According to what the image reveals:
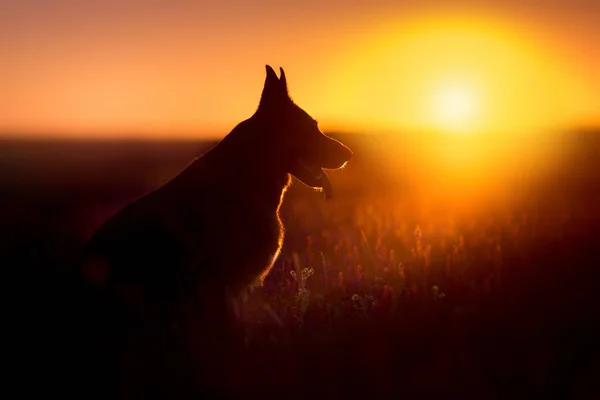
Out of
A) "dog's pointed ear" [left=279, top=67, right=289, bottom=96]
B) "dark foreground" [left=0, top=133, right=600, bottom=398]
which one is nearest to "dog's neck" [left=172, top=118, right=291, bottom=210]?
"dog's pointed ear" [left=279, top=67, right=289, bottom=96]

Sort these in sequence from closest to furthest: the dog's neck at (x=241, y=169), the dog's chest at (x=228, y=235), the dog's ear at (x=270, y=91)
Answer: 1. the dog's chest at (x=228, y=235)
2. the dog's neck at (x=241, y=169)
3. the dog's ear at (x=270, y=91)

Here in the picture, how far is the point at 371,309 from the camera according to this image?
21.9ft

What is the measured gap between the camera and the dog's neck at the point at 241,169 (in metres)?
6.26

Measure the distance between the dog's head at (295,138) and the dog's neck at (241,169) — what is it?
14 centimetres

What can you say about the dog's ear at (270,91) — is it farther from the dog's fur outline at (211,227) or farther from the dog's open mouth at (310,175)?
the dog's open mouth at (310,175)

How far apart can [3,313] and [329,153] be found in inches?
145

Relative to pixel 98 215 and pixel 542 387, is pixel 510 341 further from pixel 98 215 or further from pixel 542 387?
pixel 98 215

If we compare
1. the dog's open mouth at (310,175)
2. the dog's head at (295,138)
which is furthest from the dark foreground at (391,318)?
the dog's head at (295,138)

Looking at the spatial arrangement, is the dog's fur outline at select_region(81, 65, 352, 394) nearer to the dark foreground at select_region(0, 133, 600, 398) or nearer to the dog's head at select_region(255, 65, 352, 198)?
the dog's head at select_region(255, 65, 352, 198)

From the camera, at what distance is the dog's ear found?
6.53m

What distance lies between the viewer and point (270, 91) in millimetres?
6582

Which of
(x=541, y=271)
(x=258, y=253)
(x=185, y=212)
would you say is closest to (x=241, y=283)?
(x=258, y=253)

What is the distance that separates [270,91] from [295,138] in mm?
533

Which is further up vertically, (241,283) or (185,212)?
(185,212)
